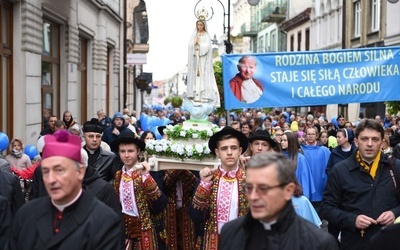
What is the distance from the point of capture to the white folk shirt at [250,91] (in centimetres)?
1052

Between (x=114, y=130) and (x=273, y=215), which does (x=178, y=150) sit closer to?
(x=273, y=215)

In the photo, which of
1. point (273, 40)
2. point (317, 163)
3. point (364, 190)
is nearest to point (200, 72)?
point (317, 163)

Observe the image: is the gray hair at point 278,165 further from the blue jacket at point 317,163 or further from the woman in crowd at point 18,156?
the woman in crowd at point 18,156

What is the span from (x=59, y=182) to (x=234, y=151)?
274 centimetres

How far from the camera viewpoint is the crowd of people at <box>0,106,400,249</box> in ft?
12.1

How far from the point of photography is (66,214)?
4176mm

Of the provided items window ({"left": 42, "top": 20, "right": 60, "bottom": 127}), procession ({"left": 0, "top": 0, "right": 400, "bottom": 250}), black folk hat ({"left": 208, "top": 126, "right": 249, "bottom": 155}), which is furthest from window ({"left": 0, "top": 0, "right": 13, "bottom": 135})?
black folk hat ({"left": 208, "top": 126, "right": 249, "bottom": 155})

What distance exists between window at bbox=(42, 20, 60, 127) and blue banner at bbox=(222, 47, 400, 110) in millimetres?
7795

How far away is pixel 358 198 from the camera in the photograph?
603 cm

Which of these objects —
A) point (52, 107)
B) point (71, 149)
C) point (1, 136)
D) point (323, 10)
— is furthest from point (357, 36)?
point (71, 149)

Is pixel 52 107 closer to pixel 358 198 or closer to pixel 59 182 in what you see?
pixel 358 198

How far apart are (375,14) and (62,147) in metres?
29.4

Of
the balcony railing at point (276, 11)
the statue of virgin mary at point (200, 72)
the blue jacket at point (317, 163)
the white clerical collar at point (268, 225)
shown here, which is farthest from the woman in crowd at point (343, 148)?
the balcony railing at point (276, 11)

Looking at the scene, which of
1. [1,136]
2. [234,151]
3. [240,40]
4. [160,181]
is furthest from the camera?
[240,40]
